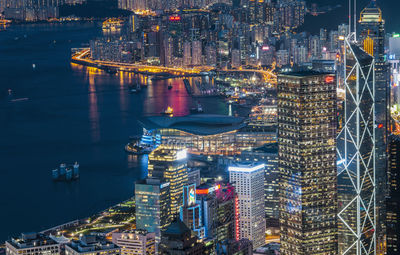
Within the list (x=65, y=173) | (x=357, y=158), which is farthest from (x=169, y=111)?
(x=357, y=158)

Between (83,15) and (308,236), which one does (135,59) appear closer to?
(83,15)

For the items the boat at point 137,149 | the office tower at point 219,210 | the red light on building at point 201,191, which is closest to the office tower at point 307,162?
the office tower at point 219,210

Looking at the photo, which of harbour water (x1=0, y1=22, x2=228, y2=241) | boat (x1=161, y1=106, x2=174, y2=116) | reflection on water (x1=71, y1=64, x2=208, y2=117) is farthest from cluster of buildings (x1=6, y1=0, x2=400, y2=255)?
reflection on water (x1=71, y1=64, x2=208, y2=117)

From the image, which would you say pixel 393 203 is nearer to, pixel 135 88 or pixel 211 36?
pixel 135 88

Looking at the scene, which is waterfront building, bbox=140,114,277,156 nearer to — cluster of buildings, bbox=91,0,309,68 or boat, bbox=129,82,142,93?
boat, bbox=129,82,142,93

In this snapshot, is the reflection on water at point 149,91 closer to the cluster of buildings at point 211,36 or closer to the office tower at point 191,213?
the cluster of buildings at point 211,36
